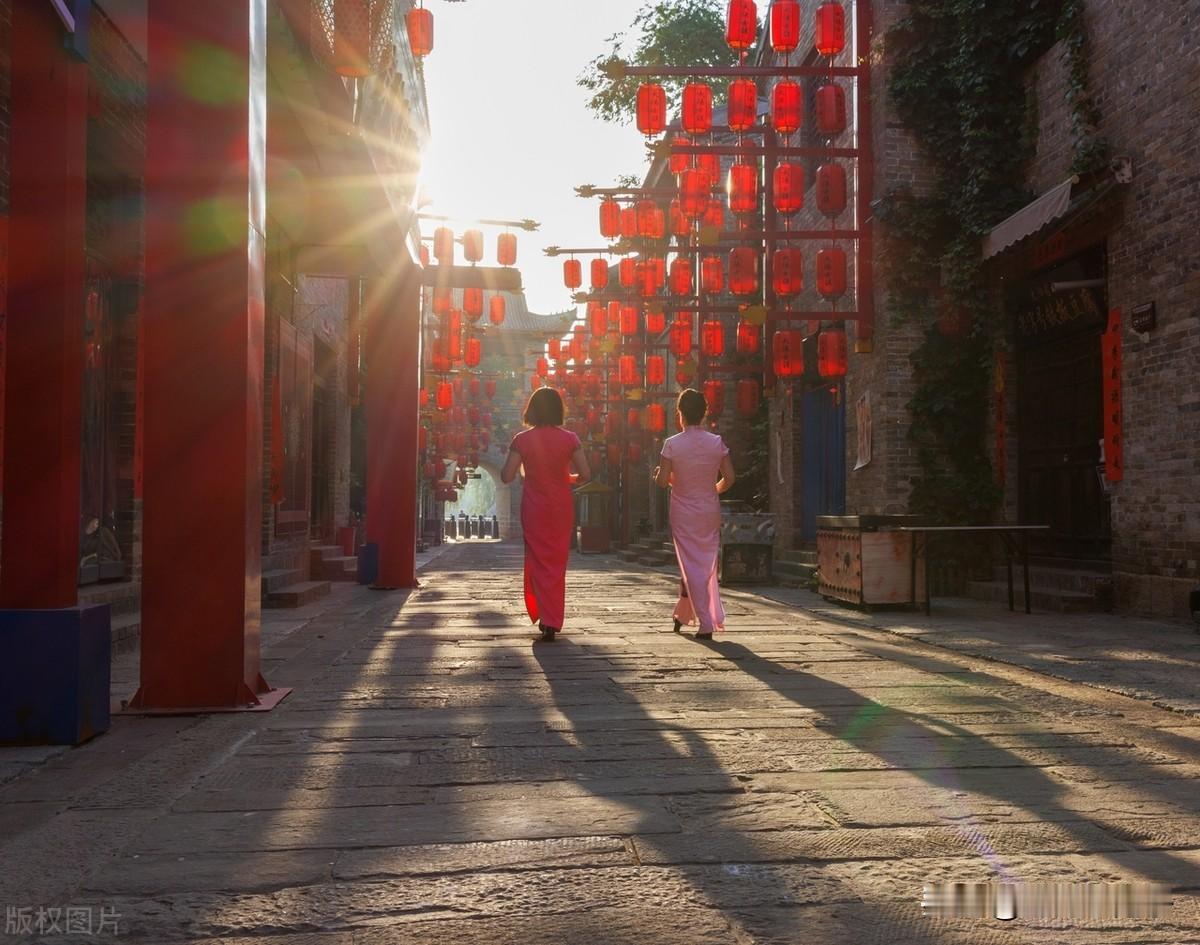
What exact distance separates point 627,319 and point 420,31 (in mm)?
10876

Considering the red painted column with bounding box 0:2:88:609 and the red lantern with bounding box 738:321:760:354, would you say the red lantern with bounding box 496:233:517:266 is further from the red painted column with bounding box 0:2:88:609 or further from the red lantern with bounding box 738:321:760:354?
the red painted column with bounding box 0:2:88:609

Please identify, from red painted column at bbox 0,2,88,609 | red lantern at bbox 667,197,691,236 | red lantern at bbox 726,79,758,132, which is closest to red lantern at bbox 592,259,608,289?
red lantern at bbox 667,197,691,236

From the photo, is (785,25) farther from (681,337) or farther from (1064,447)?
(681,337)

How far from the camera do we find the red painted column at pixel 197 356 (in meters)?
4.55

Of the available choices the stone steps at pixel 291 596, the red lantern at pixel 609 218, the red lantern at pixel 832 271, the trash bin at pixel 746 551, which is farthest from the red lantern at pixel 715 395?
the stone steps at pixel 291 596

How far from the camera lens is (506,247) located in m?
18.3

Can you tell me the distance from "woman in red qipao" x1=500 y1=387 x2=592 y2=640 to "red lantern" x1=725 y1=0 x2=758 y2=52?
719 centimetres

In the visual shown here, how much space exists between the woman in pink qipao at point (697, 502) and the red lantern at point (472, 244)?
1058cm

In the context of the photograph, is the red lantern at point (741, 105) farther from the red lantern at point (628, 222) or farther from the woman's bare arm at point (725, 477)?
the woman's bare arm at point (725, 477)

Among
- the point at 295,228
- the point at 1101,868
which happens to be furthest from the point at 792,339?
the point at 1101,868

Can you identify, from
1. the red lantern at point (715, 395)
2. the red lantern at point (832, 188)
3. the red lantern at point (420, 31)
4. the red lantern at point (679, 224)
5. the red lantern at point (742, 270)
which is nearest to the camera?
the red lantern at point (420, 31)

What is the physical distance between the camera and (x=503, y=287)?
44.6ft

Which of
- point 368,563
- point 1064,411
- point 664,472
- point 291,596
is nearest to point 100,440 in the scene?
point 291,596

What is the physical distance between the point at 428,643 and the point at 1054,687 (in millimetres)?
3956
